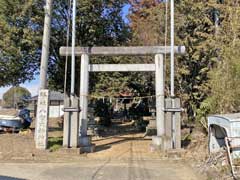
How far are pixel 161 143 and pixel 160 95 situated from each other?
1.90 metres

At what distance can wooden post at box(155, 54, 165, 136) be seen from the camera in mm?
15023

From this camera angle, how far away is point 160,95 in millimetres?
15219

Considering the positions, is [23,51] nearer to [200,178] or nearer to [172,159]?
[172,159]

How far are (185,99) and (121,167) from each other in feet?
35.1

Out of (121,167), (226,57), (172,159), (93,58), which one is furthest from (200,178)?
(93,58)

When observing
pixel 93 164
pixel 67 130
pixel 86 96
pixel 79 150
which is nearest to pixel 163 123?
pixel 86 96

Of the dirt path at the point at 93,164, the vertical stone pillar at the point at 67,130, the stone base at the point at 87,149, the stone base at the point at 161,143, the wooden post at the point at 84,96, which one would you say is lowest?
the dirt path at the point at 93,164

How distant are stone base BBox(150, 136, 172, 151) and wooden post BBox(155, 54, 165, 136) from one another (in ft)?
0.84

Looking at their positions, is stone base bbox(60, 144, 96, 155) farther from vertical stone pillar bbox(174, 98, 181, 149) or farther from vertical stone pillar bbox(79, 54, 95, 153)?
vertical stone pillar bbox(174, 98, 181, 149)

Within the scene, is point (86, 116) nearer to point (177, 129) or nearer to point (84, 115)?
point (84, 115)

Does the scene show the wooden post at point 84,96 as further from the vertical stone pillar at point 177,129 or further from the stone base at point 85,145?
the vertical stone pillar at point 177,129

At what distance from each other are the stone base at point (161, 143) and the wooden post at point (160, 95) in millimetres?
255

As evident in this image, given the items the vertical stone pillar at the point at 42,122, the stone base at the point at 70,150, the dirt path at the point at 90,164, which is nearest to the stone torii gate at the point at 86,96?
the stone base at the point at 70,150

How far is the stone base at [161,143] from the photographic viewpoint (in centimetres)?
1433
